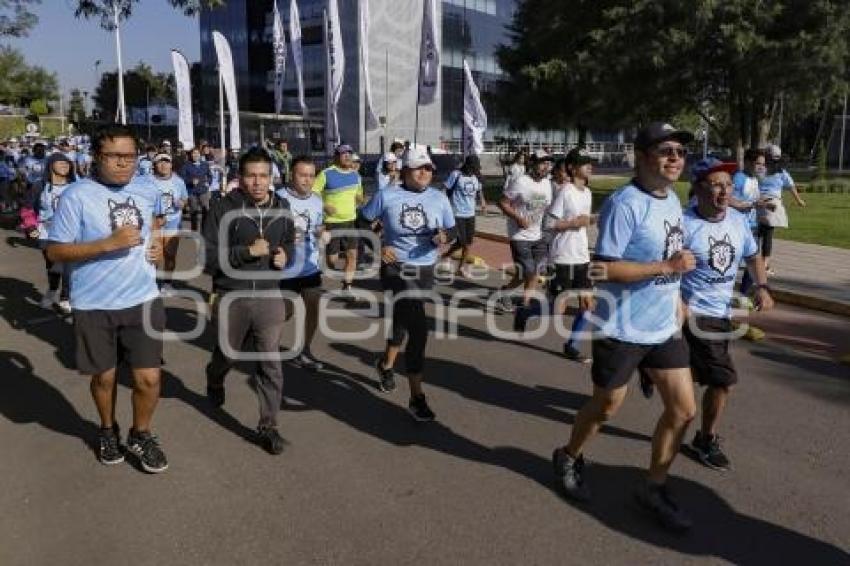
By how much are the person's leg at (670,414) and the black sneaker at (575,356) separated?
299cm

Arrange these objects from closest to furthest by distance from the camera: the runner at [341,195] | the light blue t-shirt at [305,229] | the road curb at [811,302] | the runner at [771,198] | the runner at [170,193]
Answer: the light blue t-shirt at [305,229], the road curb at [811,302], the runner at [170,193], the runner at [341,195], the runner at [771,198]

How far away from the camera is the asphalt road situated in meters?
3.71

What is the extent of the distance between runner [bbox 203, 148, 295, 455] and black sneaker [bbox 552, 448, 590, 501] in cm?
174

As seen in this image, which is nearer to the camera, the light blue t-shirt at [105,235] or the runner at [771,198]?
the light blue t-shirt at [105,235]

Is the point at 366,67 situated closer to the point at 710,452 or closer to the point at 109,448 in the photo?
the point at 109,448

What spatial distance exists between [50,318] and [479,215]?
40.5ft

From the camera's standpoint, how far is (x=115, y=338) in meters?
4.41

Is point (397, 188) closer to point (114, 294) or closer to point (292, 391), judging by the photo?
point (292, 391)

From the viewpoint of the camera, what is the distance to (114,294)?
4.33 m

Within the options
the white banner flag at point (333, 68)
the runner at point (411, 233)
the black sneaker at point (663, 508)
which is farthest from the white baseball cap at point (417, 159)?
the white banner flag at point (333, 68)

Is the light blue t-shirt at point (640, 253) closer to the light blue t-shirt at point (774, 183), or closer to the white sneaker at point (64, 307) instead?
the light blue t-shirt at point (774, 183)

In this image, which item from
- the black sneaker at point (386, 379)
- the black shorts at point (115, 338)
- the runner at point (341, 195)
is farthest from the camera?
the runner at point (341, 195)

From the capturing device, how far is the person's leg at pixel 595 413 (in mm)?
3895

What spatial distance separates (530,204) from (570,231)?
3.46 ft
